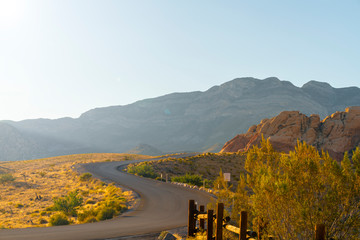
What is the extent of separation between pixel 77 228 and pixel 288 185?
1214 centimetres

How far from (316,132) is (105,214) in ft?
201

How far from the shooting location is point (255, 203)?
8.34 m

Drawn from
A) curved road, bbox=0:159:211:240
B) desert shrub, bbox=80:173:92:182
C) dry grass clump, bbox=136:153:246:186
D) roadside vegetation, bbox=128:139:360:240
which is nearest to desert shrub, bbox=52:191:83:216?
curved road, bbox=0:159:211:240

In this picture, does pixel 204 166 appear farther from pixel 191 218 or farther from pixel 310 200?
pixel 310 200

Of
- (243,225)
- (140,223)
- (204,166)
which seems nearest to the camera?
(243,225)

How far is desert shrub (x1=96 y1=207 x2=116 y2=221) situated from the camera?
19.4 metres

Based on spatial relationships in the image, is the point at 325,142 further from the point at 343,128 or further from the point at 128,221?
the point at 128,221

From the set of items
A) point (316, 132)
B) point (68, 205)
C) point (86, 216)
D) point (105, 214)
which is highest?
point (316, 132)

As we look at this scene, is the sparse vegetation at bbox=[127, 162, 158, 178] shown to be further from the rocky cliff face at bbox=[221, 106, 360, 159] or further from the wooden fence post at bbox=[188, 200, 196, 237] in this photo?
the wooden fence post at bbox=[188, 200, 196, 237]

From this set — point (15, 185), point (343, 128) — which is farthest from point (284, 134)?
point (15, 185)

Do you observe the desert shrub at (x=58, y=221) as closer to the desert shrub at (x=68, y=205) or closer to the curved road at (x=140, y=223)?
the curved road at (x=140, y=223)

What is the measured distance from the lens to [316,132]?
67.4 meters

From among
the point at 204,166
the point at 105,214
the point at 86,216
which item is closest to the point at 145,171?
the point at 204,166

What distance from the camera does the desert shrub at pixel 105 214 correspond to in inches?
763
